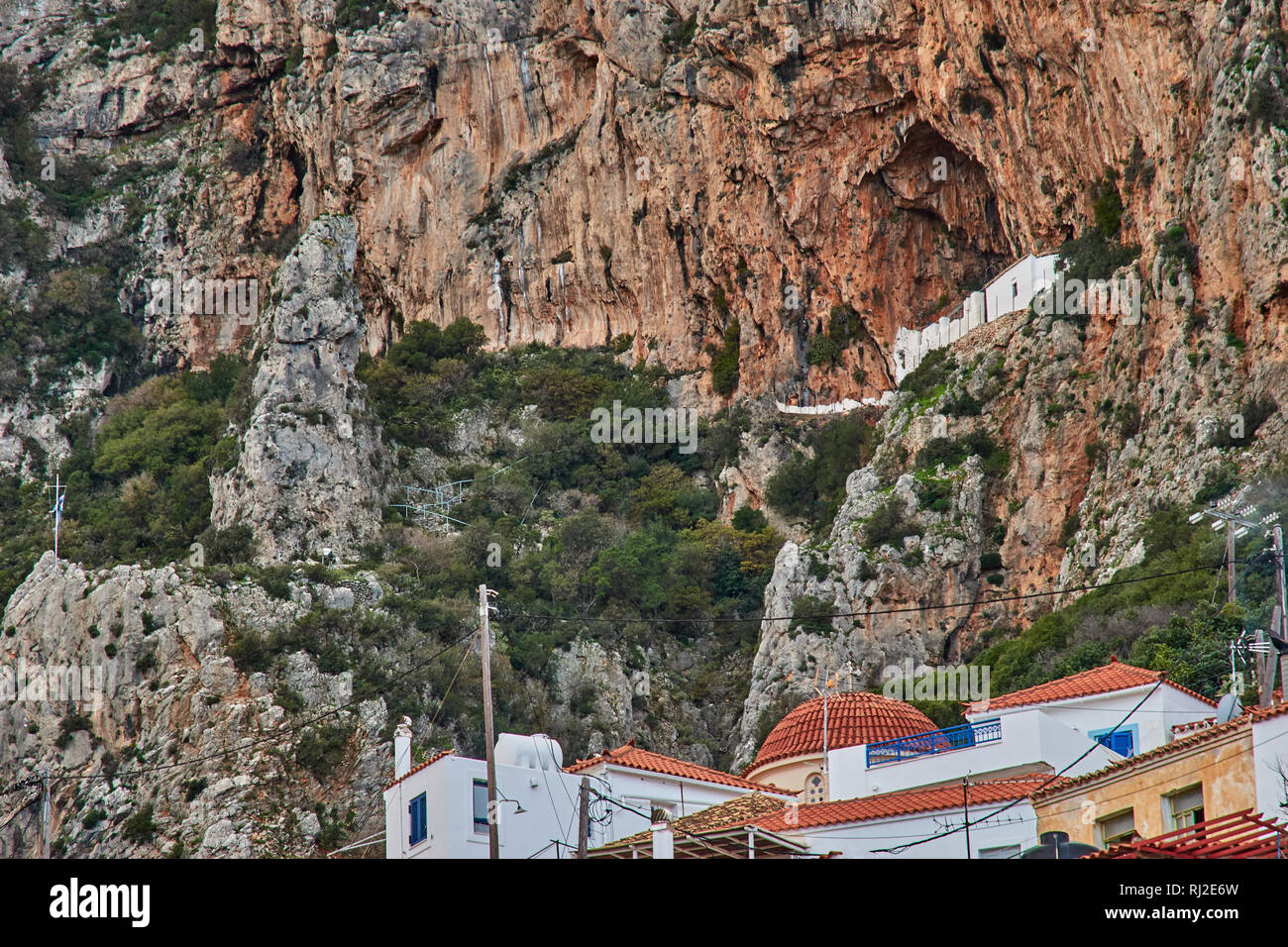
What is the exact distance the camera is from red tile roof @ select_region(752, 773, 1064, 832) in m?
33.0

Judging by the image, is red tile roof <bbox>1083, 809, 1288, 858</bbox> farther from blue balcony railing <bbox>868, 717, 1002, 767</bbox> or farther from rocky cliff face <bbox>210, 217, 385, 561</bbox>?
rocky cliff face <bbox>210, 217, 385, 561</bbox>

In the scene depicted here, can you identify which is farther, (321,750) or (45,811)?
(321,750)

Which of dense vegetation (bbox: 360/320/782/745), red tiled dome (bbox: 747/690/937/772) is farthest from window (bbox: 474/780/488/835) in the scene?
dense vegetation (bbox: 360/320/782/745)

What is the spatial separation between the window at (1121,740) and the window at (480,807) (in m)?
12.1

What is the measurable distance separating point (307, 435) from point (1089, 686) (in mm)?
37445

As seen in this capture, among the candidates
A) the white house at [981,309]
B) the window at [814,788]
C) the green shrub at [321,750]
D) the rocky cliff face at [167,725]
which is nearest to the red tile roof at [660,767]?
the window at [814,788]

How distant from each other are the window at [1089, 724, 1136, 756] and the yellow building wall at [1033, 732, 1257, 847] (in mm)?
5278

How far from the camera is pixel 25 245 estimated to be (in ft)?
299

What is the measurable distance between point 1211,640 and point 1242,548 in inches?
88.9

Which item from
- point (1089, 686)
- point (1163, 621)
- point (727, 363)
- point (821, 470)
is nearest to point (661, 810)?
point (1089, 686)

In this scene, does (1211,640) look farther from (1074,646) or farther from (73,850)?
(73,850)

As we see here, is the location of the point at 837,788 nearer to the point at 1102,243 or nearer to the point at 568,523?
the point at 1102,243

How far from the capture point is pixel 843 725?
137 feet
